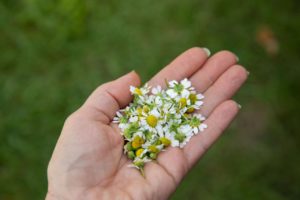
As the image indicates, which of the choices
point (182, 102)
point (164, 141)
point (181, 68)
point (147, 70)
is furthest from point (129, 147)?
point (147, 70)

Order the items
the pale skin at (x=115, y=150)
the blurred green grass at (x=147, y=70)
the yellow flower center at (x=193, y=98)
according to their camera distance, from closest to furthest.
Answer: the pale skin at (x=115, y=150)
the yellow flower center at (x=193, y=98)
the blurred green grass at (x=147, y=70)

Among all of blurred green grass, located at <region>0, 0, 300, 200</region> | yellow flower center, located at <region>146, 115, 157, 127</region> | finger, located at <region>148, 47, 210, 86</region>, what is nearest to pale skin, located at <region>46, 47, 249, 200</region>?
finger, located at <region>148, 47, 210, 86</region>

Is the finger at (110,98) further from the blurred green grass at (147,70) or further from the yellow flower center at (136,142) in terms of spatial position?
the blurred green grass at (147,70)

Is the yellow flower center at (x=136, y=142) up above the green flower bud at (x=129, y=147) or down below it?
above

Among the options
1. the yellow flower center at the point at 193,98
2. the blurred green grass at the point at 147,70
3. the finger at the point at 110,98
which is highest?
the finger at the point at 110,98

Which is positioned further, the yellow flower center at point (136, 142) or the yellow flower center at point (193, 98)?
the yellow flower center at point (193, 98)

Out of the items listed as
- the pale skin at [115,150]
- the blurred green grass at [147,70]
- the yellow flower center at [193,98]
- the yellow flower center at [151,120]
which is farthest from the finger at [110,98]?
the blurred green grass at [147,70]

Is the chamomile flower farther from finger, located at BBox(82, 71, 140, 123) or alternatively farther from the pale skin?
finger, located at BBox(82, 71, 140, 123)
